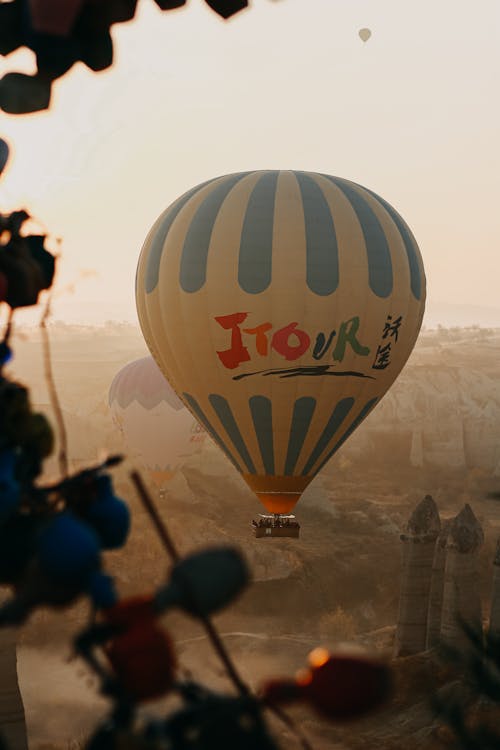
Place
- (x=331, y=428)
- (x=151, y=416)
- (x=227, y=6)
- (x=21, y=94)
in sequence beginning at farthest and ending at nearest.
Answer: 1. (x=151, y=416)
2. (x=331, y=428)
3. (x=227, y=6)
4. (x=21, y=94)

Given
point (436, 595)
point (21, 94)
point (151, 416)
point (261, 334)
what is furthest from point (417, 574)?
point (21, 94)

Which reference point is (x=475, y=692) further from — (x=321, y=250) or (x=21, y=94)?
(x=321, y=250)

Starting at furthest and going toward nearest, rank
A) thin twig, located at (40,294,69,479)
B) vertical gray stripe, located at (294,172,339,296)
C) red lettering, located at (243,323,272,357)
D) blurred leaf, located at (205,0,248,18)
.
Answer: red lettering, located at (243,323,272,357)
vertical gray stripe, located at (294,172,339,296)
blurred leaf, located at (205,0,248,18)
thin twig, located at (40,294,69,479)

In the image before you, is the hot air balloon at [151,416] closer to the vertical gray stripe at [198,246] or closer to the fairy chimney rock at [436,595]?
the vertical gray stripe at [198,246]

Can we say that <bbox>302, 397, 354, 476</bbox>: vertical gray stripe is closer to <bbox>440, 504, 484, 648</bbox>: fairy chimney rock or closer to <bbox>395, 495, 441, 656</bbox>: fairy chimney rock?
<bbox>395, 495, 441, 656</bbox>: fairy chimney rock

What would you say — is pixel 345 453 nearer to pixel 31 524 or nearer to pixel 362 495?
pixel 362 495

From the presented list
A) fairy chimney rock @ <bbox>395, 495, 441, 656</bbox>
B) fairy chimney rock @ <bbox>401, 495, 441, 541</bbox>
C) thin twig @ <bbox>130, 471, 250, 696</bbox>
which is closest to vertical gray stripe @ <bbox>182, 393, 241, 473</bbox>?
fairy chimney rock @ <bbox>401, 495, 441, 541</bbox>

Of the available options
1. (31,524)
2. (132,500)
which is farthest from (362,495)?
(31,524)
